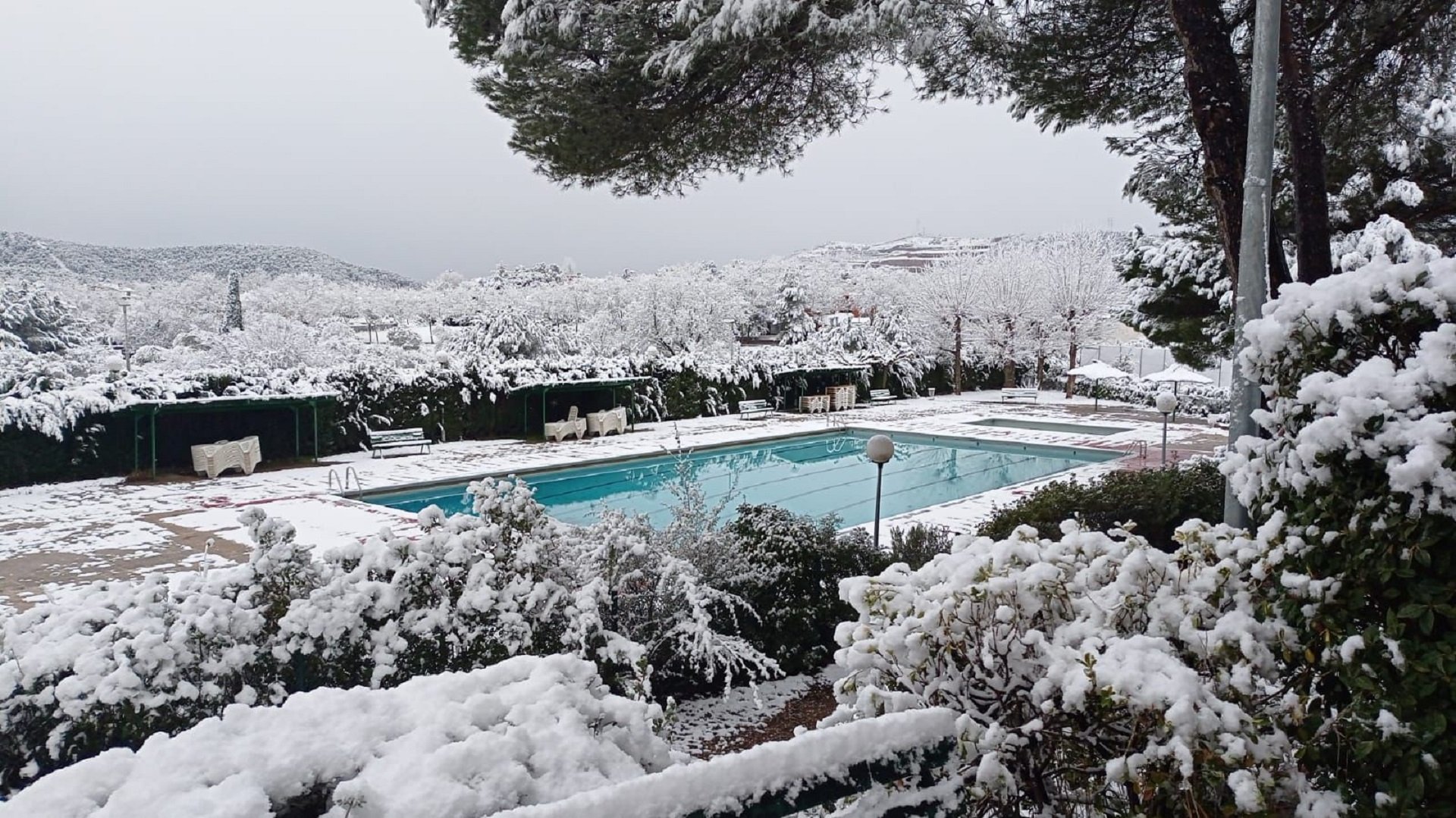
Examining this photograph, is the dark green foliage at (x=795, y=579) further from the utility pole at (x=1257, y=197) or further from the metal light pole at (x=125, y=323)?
the metal light pole at (x=125, y=323)

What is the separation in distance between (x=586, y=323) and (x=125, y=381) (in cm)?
2272

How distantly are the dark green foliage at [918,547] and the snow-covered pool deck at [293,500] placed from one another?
7.86 ft

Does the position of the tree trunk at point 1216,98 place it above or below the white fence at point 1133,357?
above

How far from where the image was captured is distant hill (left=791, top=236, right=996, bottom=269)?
123 ft

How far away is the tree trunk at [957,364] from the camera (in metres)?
27.5

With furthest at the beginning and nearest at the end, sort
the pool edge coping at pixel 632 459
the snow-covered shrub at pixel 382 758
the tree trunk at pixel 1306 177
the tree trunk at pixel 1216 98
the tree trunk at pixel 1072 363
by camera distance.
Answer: the tree trunk at pixel 1072 363
the pool edge coping at pixel 632 459
the tree trunk at pixel 1306 177
the tree trunk at pixel 1216 98
the snow-covered shrub at pixel 382 758

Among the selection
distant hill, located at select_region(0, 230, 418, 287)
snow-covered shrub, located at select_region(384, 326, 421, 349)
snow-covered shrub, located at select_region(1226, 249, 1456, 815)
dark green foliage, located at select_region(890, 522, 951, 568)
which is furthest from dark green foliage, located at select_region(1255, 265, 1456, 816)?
distant hill, located at select_region(0, 230, 418, 287)

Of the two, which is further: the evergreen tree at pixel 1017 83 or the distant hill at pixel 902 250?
the distant hill at pixel 902 250

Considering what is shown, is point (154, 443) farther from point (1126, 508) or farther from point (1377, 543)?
point (1377, 543)

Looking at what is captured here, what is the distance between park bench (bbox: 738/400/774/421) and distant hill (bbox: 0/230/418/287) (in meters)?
23.0

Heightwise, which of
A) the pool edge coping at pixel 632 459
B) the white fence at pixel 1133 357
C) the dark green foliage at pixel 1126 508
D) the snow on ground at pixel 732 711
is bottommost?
the snow on ground at pixel 732 711

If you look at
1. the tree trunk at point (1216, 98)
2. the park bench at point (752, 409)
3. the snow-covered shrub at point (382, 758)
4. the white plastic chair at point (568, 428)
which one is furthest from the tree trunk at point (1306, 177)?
the park bench at point (752, 409)

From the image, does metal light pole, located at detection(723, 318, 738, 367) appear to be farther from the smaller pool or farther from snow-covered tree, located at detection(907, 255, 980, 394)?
the smaller pool

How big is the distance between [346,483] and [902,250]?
41933mm
